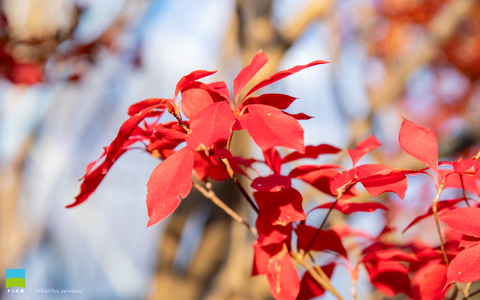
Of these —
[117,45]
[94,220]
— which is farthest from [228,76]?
[94,220]

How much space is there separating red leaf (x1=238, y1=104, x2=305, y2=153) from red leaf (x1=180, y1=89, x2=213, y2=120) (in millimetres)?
54

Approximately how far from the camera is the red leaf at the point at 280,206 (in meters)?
0.26

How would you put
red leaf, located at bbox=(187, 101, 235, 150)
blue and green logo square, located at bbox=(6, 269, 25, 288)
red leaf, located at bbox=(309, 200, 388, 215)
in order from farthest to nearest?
blue and green logo square, located at bbox=(6, 269, 25, 288) < red leaf, located at bbox=(309, 200, 388, 215) < red leaf, located at bbox=(187, 101, 235, 150)

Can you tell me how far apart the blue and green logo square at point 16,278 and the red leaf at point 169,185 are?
933 millimetres

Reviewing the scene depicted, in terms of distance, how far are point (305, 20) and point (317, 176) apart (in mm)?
929

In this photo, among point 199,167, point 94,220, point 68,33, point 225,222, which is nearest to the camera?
point 199,167

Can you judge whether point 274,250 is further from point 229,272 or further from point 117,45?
point 117,45

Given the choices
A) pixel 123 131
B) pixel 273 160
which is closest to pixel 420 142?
pixel 273 160

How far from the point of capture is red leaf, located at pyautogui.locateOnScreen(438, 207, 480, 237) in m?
0.24

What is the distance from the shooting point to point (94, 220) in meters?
2.43

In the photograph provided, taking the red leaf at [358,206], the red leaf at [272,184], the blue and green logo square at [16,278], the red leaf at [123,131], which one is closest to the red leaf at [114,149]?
the red leaf at [123,131]

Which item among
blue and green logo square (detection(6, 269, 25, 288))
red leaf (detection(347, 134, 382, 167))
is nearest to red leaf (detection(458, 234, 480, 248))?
red leaf (detection(347, 134, 382, 167))

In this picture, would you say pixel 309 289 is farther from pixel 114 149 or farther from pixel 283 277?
pixel 114 149

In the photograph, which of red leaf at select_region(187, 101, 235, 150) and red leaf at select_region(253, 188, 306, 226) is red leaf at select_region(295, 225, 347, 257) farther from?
red leaf at select_region(187, 101, 235, 150)
